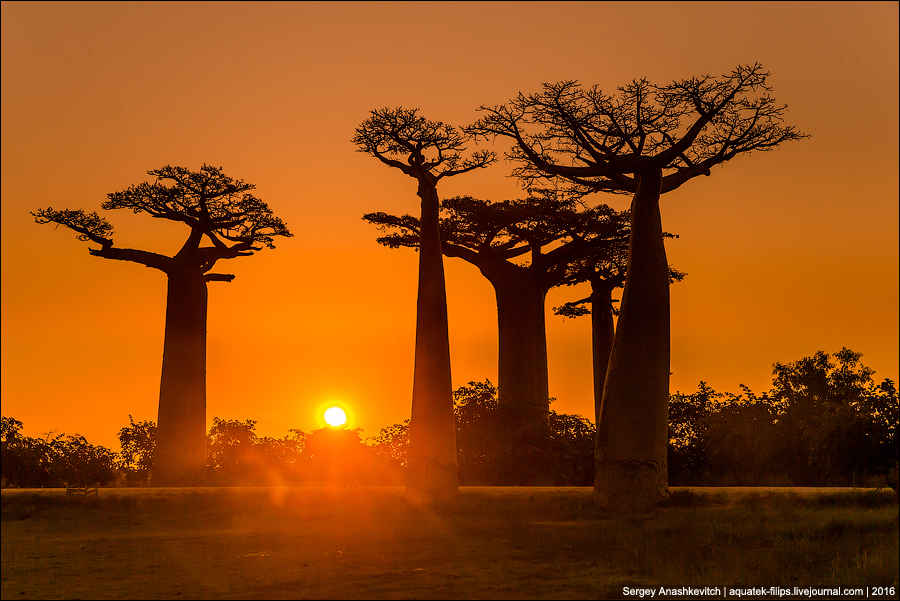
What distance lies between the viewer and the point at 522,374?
26.8 m

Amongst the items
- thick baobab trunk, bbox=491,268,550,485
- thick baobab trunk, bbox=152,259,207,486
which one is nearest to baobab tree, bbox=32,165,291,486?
thick baobab trunk, bbox=152,259,207,486

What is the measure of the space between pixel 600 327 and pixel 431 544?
1613 centimetres

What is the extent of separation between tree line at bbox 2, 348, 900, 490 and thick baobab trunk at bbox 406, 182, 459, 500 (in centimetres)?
249

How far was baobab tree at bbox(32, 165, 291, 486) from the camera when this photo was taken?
23.0m

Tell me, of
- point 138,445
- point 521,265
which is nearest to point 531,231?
point 521,265

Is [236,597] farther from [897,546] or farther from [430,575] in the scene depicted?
[897,546]

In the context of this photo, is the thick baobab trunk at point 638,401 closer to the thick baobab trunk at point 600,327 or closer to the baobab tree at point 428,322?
the baobab tree at point 428,322

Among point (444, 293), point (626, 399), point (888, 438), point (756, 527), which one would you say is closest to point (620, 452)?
point (626, 399)

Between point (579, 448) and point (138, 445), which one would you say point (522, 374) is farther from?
point (138, 445)

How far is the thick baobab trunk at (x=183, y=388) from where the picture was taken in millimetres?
22844

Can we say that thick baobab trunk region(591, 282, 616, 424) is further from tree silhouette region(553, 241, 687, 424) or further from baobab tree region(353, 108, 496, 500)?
baobab tree region(353, 108, 496, 500)

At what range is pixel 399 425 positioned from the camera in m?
30.5

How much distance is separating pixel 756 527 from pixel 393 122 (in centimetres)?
1146

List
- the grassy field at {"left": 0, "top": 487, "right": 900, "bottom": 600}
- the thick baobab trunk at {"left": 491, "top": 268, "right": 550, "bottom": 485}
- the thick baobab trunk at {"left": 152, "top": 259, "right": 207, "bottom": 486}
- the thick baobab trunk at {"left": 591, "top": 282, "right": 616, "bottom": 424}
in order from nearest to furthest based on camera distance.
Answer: the grassy field at {"left": 0, "top": 487, "right": 900, "bottom": 600}
the thick baobab trunk at {"left": 152, "top": 259, "right": 207, "bottom": 486}
the thick baobab trunk at {"left": 491, "top": 268, "right": 550, "bottom": 485}
the thick baobab trunk at {"left": 591, "top": 282, "right": 616, "bottom": 424}
